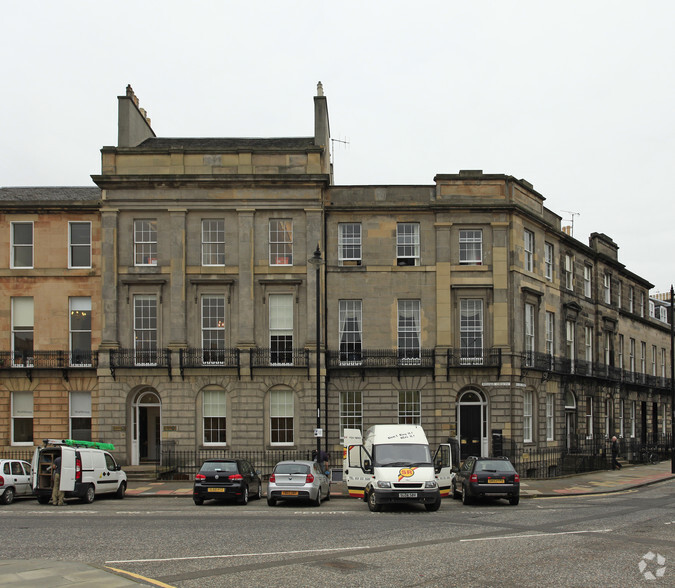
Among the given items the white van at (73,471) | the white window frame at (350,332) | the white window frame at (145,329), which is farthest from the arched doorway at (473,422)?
the white van at (73,471)

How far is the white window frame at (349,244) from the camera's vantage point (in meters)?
36.5

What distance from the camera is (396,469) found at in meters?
23.0

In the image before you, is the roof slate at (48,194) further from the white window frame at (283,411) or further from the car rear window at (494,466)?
the car rear window at (494,466)

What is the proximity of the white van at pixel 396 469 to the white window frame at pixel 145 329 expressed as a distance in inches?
464

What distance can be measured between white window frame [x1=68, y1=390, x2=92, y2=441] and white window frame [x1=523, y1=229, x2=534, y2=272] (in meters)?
20.3

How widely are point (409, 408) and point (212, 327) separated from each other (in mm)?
9105

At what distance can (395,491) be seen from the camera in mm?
22438

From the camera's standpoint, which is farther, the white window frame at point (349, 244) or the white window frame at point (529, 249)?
the white window frame at point (529, 249)

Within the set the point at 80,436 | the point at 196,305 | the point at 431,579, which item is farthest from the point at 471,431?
the point at 431,579

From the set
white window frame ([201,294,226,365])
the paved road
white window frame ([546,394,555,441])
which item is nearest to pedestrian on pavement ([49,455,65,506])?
the paved road

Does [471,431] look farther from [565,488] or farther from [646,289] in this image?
[646,289]

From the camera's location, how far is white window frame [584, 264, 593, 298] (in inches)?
1859

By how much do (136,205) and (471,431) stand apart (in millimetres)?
17386

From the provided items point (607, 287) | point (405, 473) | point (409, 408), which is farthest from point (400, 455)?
point (607, 287)
